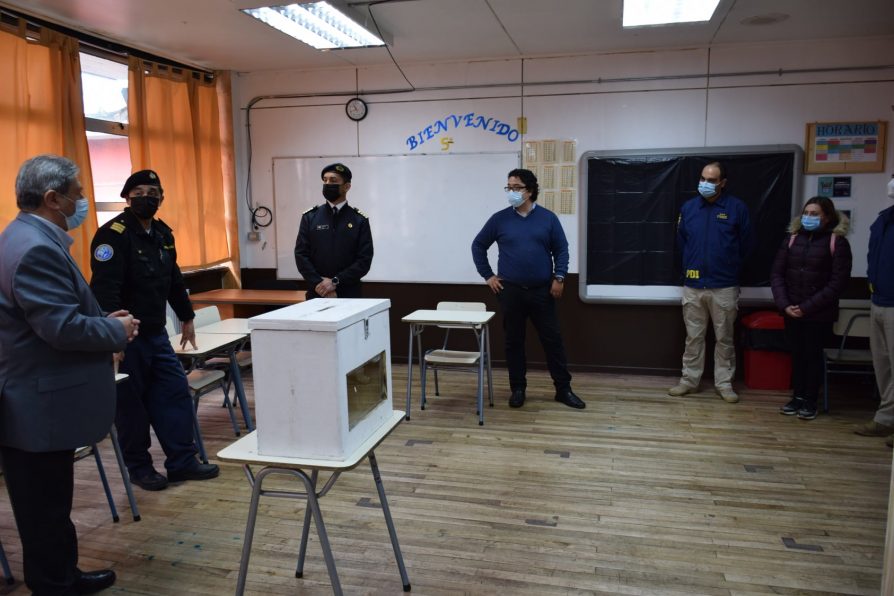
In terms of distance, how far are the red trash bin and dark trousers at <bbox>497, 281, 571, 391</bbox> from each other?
1.54 m

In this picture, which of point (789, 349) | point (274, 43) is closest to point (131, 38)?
point (274, 43)

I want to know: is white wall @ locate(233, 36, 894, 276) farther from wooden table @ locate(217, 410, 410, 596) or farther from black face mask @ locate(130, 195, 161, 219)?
wooden table @ locate(217, 410, 410, 596)

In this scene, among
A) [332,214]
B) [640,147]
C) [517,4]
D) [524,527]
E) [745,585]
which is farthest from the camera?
[640,147]

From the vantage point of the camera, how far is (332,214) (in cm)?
436

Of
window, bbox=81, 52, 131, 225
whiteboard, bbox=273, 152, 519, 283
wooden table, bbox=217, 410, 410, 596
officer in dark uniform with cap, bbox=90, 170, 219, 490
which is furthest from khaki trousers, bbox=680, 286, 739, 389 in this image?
window, bbox=81, 52, 131, 225

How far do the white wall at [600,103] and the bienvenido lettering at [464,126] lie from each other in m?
0.05

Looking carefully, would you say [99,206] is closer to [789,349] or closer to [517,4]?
[517,4]

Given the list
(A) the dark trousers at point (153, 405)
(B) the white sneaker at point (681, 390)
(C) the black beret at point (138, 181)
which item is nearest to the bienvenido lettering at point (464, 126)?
(B) the white sneaker at point (681, 390)

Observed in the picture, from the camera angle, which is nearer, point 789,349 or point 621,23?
point 621,23

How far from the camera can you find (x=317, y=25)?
4.40m

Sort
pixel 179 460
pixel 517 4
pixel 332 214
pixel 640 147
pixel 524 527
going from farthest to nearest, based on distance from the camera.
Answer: pixel 640 147
pixel 332 214
pixel 517 4
pixel 179 460
pixel 524 527

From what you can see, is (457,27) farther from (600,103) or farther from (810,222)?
(810,222)

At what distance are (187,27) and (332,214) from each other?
1.69m

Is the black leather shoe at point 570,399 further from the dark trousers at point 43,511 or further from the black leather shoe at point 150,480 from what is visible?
the dark trousers at point 43,511
